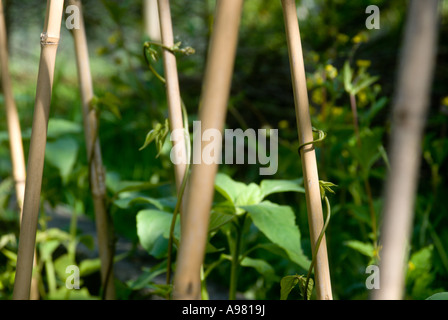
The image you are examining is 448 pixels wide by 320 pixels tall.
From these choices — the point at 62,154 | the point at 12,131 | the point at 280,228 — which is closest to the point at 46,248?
the point at 62,154

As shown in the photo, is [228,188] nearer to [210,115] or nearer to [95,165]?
[95,165]

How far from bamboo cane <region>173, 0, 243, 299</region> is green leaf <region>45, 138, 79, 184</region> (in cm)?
85

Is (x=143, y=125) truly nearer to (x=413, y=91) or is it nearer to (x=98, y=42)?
(x=413, y=91)

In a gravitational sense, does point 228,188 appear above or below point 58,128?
below

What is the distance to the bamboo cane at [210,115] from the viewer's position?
46 centimetres

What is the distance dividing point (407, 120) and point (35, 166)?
519 mm

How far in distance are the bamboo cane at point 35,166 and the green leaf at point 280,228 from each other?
344 mm

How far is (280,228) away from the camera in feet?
2.61

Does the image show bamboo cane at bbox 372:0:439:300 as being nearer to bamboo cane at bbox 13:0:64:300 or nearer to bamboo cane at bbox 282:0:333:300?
bamboo cane at bbox 282:0:333:300

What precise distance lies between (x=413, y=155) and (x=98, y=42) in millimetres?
5150

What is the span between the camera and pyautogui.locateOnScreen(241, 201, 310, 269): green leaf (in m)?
0.78

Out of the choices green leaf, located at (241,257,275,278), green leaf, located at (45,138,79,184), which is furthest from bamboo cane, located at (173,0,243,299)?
green leaf, located at (45,138,79,184)

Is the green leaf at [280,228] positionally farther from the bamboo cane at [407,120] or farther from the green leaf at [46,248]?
the green leaf at [46,248]

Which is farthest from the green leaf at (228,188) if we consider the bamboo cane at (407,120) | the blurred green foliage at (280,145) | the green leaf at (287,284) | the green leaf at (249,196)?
the bamboo cane at (407,120)
